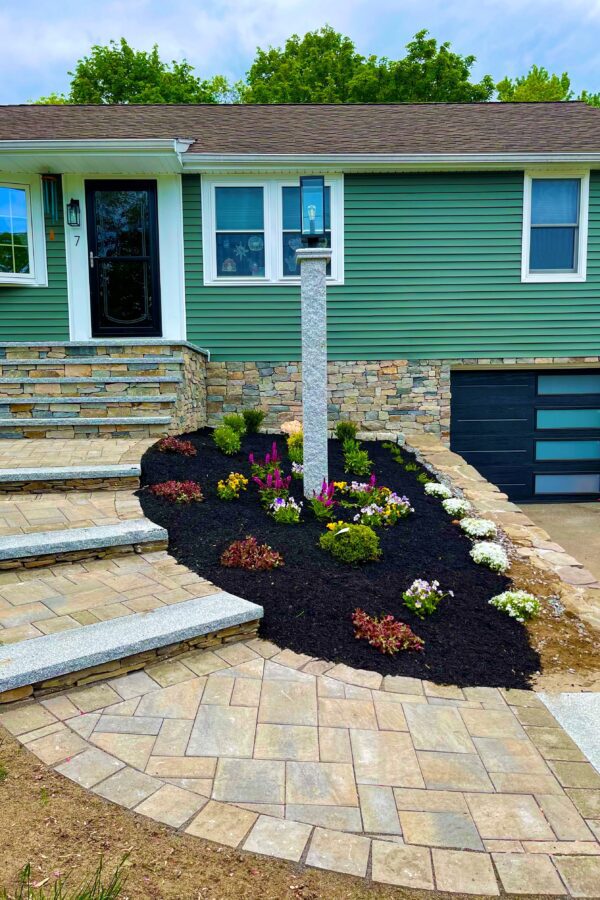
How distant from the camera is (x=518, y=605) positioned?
3.69 metres

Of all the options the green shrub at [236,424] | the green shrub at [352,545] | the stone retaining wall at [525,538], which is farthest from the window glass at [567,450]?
the green shrub at [352,545]

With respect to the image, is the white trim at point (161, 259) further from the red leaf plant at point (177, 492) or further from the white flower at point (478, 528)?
the white flower at point (478, 528)

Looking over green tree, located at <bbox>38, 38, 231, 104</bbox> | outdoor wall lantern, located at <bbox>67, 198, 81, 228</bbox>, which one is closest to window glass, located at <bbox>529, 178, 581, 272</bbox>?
outdoor wall lantern, located at <bbox>67, 198, 81, 228</bbox>

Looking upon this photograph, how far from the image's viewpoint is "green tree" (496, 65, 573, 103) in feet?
81.4

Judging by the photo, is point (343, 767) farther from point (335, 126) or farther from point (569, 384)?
point (335, 126)

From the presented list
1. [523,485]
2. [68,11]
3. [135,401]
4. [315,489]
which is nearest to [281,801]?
[315,489]

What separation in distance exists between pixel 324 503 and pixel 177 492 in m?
1.14

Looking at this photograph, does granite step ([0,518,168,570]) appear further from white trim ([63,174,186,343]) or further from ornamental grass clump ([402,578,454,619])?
white trim ([63,174,186,343])

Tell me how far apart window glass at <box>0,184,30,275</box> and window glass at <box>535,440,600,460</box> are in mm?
7338

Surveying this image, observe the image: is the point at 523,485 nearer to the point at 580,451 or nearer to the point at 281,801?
the point at 580,451

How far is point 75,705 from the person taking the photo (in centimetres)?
252

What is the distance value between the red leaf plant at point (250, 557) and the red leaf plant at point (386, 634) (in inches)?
29.6

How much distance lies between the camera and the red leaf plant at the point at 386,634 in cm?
316

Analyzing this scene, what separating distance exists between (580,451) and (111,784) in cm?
854
